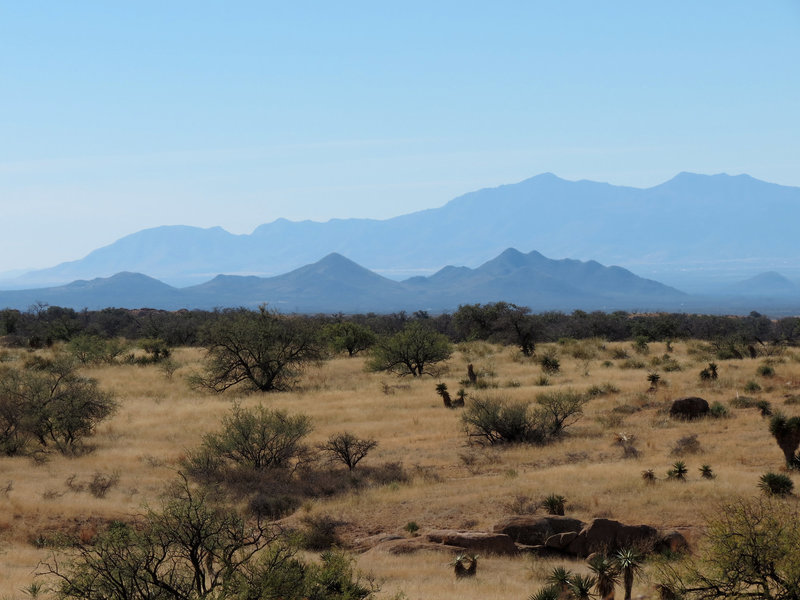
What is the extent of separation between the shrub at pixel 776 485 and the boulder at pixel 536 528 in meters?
5.21

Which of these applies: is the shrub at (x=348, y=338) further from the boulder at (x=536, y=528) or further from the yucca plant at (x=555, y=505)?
the boulder at (x=536, y=528)

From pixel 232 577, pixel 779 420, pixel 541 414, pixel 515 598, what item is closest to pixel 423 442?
pixel 541 414

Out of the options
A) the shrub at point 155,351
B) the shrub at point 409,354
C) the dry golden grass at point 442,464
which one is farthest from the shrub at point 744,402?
the shrub at point 155,351

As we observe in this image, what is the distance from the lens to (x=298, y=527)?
718 inches

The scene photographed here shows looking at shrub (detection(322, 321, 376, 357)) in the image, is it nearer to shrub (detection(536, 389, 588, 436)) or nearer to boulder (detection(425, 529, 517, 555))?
shrub (detection(536, 389, 588, 436))

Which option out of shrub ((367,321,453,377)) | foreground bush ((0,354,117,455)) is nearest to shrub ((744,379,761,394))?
shrub ((367,321,453,377))

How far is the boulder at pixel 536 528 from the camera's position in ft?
54.8

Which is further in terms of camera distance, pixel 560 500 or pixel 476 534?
pixel 560 500

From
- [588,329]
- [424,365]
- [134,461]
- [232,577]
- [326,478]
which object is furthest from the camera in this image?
[588,329]

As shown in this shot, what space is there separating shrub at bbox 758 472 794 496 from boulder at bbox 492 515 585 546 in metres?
5.21

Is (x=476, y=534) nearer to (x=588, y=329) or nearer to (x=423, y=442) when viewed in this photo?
(x=423, y=442)

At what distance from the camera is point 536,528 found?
16.8 m

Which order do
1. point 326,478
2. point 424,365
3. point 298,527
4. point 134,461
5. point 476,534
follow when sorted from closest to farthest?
point 476,534 → point 298,527 → point 326,478 → point 134,461 → point 424,365

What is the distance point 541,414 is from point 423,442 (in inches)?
186
